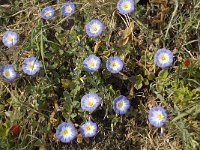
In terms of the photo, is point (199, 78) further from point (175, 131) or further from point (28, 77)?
point (28, 77)

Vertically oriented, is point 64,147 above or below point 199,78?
below

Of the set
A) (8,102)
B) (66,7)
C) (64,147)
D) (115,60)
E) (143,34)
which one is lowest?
(64,147)

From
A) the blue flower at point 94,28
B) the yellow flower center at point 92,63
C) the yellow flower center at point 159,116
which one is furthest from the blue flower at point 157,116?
the blue flower at point 94,28

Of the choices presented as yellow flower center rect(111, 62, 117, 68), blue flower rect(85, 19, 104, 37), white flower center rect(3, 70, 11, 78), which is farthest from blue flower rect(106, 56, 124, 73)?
white flower center rect(3, 70, 11, 78)

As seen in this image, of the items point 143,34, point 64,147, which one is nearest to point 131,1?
point 143,34

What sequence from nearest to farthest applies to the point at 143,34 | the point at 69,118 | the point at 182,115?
the point at 182,115 → the point at 69,118 → the point at 143,34

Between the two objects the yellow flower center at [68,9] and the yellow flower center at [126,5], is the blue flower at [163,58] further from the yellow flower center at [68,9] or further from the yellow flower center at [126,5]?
the yellow flower center at [68,9]

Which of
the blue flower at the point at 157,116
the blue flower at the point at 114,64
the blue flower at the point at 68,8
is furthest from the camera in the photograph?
the blue flower at the point at 68,8
